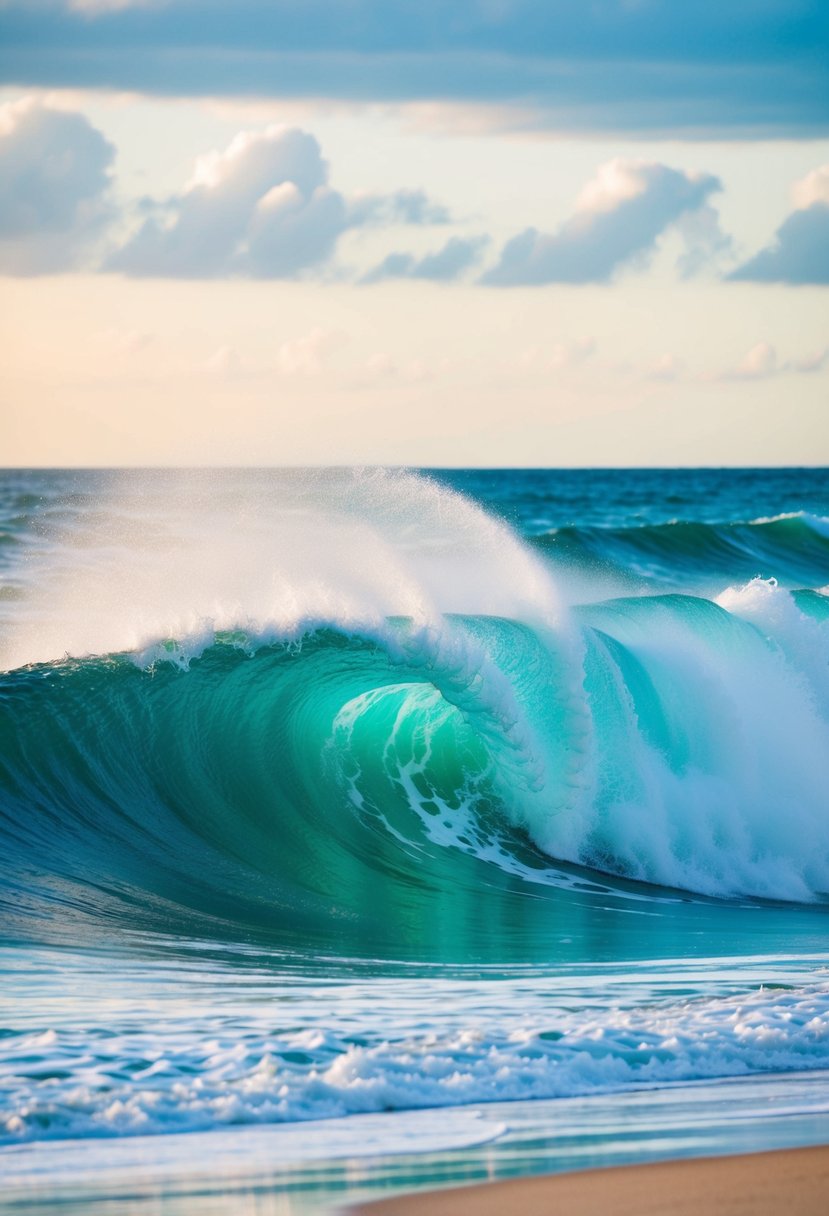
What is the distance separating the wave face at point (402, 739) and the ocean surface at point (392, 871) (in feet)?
0.10

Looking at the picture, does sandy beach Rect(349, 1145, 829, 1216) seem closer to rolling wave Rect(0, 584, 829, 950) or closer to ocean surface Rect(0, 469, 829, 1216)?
ocean surface Rect(0, 469, 829, 1216)

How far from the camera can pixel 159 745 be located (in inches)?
464

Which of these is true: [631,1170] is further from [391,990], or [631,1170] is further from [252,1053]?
[391,990]

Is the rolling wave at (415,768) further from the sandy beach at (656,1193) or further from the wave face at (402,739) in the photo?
the sandy beach at (656,1193)

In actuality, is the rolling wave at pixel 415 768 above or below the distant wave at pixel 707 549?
below

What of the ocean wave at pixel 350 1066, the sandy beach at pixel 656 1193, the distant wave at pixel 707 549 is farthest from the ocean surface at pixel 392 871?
the distant wave at pixel 707 549

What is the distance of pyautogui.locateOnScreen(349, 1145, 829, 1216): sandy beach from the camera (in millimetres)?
4699

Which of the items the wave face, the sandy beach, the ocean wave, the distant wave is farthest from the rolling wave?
the distant wave

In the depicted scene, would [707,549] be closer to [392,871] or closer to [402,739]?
[402,739]

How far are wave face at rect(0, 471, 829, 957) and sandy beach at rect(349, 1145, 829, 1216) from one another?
13.4 ft

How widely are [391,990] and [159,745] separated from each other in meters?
4.96

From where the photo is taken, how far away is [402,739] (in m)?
12.8

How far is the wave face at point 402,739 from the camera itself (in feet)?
34.0

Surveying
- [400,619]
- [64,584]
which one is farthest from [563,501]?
[400,619]
